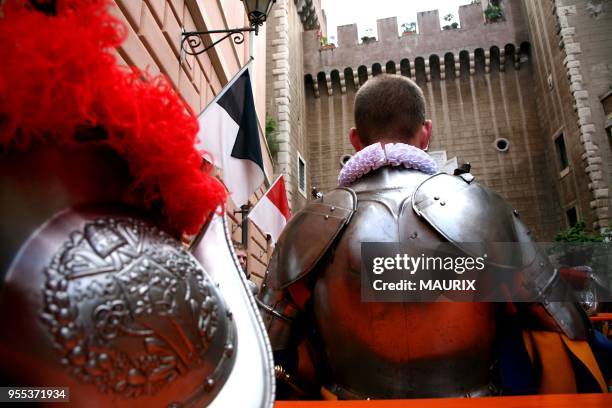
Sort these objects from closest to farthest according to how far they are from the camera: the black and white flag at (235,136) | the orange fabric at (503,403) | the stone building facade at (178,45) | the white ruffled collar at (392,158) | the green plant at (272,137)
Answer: the orange fabric at (503,403) → the white ruffled collar at (392,158) → the stone building facade at (178,45) → the black and white flag at (235,136) → the green plant at (272,137)

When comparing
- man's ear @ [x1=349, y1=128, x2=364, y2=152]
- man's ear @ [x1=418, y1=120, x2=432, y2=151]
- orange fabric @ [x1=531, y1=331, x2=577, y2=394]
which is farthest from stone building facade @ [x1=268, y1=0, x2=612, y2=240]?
orange fabric @ [x1=531, y1=331, x2=577, y2=394]

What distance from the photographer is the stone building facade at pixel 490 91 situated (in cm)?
1145

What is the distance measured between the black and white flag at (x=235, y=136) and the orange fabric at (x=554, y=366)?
2.38 m

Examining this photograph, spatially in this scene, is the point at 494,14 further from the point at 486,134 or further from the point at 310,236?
the point at 310,236

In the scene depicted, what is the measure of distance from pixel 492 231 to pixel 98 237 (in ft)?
4.02

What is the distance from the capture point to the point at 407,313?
137 cm

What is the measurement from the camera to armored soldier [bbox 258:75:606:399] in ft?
4.36

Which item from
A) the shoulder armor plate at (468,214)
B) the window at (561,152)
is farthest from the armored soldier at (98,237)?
the window at (561,152)

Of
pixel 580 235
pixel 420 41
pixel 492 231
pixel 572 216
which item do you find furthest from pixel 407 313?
pixel 420 41

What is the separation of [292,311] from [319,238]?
0.34 meters

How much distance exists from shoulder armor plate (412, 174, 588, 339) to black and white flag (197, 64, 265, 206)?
77.5 inches

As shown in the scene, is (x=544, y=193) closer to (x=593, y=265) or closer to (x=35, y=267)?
(x=593, y=265)

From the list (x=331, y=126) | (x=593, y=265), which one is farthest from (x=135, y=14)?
(x=331, y=126)

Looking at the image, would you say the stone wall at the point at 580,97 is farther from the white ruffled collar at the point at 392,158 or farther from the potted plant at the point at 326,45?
the white ruffled collar at the point at 392,158
